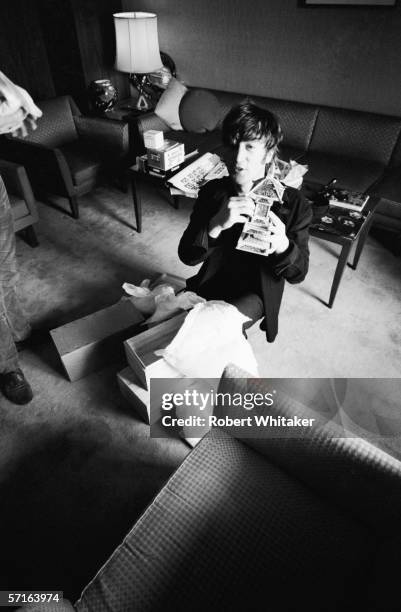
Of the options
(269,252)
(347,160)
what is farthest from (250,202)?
(347,160)

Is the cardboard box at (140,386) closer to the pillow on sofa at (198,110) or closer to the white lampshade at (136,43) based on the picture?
the pillow on sofa at (198,110)

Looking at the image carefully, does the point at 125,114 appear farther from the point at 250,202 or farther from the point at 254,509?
the point at 254,509

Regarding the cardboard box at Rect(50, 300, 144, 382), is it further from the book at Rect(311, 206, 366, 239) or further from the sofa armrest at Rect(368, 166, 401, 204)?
the sofa armrest at Rect(368, 166, 401, 204)

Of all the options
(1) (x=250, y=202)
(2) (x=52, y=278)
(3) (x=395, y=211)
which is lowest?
(2) (x=52, y=278)

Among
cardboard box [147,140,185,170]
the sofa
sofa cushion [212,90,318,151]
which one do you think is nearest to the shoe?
cardboard box [147,140,185,170]

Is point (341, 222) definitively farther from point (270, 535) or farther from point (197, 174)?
point (270, 535)

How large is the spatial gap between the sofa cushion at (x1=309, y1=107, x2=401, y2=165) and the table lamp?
5.49 ft

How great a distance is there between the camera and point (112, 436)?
164cm

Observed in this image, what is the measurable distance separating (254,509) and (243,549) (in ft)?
0.35

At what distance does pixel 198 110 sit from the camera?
3.32m

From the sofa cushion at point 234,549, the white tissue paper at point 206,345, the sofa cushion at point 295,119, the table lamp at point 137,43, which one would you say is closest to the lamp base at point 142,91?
the table lamp at point 137,43

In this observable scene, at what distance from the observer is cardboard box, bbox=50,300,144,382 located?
5.65 feet

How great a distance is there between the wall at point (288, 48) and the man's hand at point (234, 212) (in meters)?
2.43

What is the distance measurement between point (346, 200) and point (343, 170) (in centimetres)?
75
